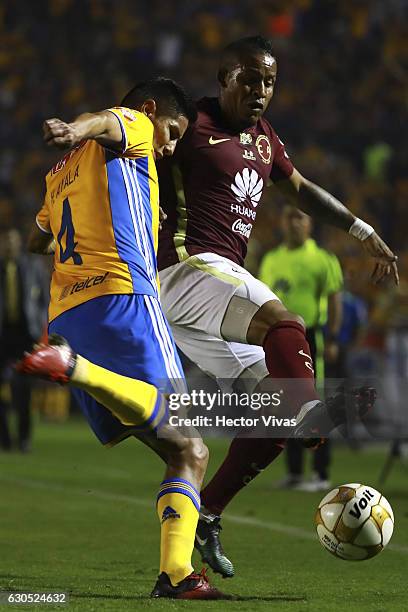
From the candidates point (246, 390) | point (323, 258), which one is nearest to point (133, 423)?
point (246, 390)

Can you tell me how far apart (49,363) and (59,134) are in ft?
2.64

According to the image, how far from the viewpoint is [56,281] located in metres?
4.80

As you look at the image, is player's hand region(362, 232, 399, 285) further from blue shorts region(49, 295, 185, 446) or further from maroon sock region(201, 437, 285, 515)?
blue shorts region(49, 295, 185, 446)

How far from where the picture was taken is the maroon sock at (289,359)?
16.7 feet

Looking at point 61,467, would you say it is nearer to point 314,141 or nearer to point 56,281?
point 56,281

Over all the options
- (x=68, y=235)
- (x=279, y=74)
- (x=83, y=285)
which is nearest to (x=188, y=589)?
(x=83, y=285)

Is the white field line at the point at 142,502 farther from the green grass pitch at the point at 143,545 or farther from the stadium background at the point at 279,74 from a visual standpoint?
the stadium background at the point at 279,74

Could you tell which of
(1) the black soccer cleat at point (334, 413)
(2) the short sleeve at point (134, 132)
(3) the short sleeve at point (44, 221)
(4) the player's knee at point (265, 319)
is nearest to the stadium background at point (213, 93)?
(4) the player's knee at point (265, 319)

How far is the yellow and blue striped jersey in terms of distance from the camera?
15.1 ft

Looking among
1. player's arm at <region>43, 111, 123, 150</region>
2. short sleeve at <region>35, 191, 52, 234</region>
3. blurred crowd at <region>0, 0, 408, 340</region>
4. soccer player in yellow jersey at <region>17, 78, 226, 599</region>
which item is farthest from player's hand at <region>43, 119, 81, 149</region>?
blurred crowd at <region>0, 0, 408, 340</region>

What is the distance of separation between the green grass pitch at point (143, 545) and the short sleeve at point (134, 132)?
1725 millimetres

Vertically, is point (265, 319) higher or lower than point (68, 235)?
lower

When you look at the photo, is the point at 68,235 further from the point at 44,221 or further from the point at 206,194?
the point at 206,194

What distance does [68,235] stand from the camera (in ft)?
15.6
